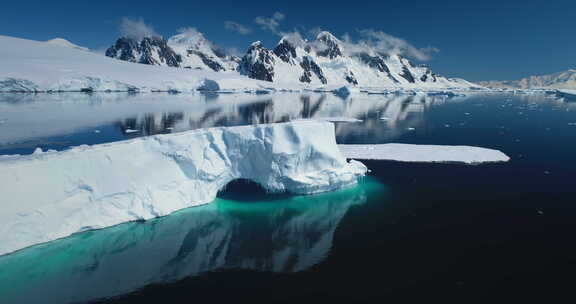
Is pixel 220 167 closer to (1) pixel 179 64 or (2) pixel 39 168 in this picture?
(2) pixel 39 168

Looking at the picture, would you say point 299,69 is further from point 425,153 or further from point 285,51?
point 425,153

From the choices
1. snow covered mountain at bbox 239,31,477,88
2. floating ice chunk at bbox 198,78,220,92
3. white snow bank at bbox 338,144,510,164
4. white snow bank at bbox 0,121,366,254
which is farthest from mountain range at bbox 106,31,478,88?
white snow bank at bbox 0,121,366,254

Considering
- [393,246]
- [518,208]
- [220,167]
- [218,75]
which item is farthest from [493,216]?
[218,75]

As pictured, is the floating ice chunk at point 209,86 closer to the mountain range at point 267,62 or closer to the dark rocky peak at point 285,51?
the mountain range at point 267,62

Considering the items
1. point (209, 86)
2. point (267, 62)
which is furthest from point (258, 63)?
point (209, 86)

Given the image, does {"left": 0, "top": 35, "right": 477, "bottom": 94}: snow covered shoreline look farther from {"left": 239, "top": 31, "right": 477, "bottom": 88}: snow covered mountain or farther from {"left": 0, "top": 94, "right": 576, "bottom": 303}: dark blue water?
{"left": 239, "top": 31, "right": 477, "bottom": 88}: snow covered mountain

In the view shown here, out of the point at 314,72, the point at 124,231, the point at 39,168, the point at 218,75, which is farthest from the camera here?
the point at 314,72

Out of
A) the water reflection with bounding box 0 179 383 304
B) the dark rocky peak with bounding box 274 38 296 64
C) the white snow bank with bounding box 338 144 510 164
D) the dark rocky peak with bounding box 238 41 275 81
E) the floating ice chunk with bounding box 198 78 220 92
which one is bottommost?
the water reflection with bounding box 0 179 383 304
